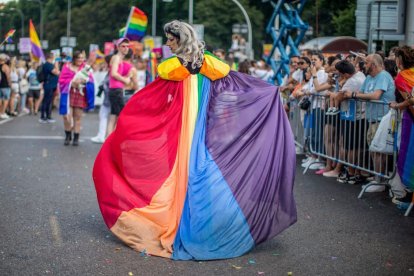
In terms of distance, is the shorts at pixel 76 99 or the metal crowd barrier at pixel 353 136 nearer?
the metal crowd barrier at pixel 353 136

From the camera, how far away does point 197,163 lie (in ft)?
21.1

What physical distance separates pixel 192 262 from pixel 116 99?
9146 mm

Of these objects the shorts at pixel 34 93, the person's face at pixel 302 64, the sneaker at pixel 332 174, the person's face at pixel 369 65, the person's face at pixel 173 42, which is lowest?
the shorts at pixel 34 93

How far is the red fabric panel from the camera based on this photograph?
6488 mm

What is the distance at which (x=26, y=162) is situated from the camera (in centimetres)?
1235

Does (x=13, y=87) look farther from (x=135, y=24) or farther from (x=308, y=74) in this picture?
(x=308, y=74)

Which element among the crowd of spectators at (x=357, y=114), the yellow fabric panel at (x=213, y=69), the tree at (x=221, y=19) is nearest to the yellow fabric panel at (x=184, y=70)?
the yellow fabric panel at (x=213, y=69)

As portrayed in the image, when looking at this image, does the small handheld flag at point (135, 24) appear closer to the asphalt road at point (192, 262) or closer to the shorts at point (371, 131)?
the asphalt road at point (192, 262)

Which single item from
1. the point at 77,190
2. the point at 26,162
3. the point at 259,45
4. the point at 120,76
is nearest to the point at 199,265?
the point at 77,190

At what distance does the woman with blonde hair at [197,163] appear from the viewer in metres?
6.19

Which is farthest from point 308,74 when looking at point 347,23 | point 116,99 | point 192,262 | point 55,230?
point 347,23

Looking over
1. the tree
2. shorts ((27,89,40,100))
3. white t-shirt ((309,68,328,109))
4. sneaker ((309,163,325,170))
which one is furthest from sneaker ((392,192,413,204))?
the tree

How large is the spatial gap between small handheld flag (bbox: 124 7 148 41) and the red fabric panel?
51.8ft

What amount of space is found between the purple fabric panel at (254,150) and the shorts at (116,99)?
324 inches
